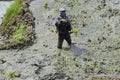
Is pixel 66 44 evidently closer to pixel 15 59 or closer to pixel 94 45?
pixel 94 45

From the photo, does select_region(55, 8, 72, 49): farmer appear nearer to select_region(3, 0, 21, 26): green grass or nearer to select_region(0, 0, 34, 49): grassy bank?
select_region(0, 0, 34, 49): grassy bank

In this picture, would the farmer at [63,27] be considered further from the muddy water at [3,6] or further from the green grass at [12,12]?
the muddy water at [3,6]

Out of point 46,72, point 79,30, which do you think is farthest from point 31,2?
point 46,72

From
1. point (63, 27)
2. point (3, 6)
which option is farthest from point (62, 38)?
point (3, 6)

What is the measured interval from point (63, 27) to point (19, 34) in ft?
9.12

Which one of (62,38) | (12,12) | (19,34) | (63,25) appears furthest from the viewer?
(12,12)

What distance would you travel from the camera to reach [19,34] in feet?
56.0

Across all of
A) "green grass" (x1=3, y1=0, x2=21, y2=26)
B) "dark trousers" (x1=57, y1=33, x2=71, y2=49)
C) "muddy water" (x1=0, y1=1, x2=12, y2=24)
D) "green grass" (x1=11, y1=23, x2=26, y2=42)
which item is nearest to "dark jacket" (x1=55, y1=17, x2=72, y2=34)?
"dark trousers" (x1=57, y1=33, x2=71, y2=49)

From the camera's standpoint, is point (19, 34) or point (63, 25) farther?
point (19, 34)

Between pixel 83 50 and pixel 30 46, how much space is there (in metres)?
2.36

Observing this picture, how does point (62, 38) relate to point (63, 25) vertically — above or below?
below

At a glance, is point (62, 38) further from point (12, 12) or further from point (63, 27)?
point (12, 12)

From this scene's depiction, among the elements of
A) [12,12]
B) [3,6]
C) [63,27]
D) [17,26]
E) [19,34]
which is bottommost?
[19,34]

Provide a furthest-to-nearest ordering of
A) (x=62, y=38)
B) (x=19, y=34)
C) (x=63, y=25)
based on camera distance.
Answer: (x=19, y=34) < (x=62, y=38) < (x=63, y=25)
